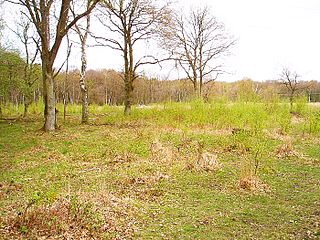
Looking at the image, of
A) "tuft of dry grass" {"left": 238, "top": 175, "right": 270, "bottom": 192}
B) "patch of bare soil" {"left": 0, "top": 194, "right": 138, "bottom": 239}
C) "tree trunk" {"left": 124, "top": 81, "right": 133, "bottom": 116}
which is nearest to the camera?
"patch of bare soil" {"left": 0, "top": 194, "right": 138, "bottom": 239}

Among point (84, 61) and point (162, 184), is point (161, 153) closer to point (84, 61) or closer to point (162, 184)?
point (162, 184)

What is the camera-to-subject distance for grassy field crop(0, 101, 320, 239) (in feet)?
15.0

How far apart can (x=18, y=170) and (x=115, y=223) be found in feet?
13.6

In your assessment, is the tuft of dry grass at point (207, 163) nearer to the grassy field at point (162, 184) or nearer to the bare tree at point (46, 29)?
the grassy field at point (162, 184)

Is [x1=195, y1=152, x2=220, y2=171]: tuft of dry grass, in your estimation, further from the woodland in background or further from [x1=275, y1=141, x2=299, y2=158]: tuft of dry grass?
the woodland in background

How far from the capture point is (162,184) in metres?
6.78

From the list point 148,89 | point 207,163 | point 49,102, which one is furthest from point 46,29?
point 148,89

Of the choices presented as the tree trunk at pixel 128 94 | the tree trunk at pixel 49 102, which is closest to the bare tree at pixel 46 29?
the tree trunk at pixel 49 102

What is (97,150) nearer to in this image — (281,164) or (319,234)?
(281,164)

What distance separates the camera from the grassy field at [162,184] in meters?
4.56

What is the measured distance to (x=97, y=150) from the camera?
9945 millimetres

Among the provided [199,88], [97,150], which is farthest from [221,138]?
[199,88]

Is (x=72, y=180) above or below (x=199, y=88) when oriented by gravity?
below

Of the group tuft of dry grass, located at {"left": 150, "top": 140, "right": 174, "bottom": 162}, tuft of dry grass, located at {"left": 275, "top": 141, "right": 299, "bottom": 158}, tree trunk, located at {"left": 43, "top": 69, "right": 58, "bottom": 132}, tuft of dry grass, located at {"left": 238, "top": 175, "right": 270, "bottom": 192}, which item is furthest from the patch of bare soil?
tree trunk, located at {"left": 43, "top": 69, "right": 58, "bottom": 132}
